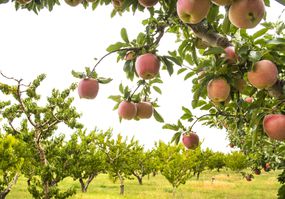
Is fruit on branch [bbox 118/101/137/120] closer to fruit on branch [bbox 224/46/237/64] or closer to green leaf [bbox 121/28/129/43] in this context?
green leaf [bbox 121/28/129/43]

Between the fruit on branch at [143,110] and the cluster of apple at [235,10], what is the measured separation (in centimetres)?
110

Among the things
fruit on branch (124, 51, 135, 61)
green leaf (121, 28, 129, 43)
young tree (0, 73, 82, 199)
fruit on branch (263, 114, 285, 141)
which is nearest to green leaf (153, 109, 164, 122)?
fruit on branch (124, 51, 135, 61)

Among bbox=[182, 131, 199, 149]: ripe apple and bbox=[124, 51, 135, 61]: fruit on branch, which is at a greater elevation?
bbox=[124, 51, 135, 61]: fruit on branch

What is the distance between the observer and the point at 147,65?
2.08m

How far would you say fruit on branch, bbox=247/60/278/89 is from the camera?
6.04ft

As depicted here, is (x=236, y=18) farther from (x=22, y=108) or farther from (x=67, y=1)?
(x=22, y=108)

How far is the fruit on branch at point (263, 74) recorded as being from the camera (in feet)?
6.04

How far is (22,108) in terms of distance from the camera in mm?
10320

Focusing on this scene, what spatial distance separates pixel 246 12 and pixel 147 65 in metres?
0.76

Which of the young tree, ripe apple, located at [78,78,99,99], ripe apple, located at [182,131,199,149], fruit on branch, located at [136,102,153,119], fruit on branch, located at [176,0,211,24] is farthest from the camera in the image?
the young tree

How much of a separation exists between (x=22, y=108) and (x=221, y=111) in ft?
27.6

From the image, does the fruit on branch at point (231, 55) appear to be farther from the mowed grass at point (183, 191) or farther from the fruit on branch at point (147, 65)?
the mowed grass at point (183, 191)

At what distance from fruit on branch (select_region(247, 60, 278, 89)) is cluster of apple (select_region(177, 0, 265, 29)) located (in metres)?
0.37

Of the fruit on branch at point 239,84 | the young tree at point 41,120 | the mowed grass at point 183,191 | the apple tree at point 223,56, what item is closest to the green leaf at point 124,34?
the apple tree at point 223,56
